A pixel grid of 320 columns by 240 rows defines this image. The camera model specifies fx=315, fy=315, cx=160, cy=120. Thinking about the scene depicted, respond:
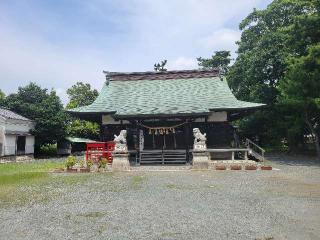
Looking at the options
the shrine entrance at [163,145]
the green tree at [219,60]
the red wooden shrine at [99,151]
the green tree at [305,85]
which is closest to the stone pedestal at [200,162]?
the shrine entrance at [163,145]

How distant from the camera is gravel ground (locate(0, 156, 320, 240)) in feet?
20.6

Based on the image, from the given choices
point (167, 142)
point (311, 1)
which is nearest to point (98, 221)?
point (167, 142)

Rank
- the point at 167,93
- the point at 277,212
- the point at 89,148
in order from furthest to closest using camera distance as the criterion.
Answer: the point at 167,93, the point at 89,148, the point at 277,212

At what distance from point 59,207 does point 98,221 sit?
81.1 inches

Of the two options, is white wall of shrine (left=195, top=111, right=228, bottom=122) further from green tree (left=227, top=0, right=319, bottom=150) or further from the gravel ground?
the gravel ground

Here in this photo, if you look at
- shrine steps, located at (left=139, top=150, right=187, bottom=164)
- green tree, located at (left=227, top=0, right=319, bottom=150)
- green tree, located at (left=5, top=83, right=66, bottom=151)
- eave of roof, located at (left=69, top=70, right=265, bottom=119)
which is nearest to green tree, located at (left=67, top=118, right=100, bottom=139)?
green tree, located at (left=5, top=83, right=66, bottom=151)

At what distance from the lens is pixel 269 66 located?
1249 inches

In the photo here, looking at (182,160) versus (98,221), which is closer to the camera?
(98,221)

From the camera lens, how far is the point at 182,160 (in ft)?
72.2

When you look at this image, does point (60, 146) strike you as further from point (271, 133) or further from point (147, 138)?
point (271, 133)

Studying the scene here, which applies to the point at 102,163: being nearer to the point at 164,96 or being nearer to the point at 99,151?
the point at 99,151

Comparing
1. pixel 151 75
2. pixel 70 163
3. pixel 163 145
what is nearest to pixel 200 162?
pixel 163 145

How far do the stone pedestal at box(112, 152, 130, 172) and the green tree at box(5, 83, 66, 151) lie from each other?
1722 cm

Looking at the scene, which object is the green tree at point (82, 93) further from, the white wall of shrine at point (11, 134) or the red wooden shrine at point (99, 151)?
the red wooden shrine at point (99, 151)
